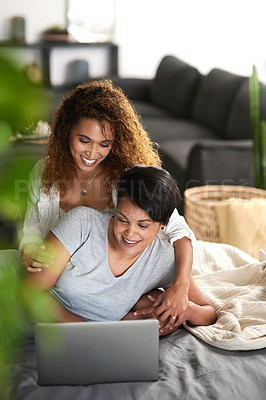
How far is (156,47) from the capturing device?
648cm

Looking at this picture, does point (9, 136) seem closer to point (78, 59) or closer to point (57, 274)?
point (57, 274)

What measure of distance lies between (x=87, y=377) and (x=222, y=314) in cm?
47

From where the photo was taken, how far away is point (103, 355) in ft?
4.35

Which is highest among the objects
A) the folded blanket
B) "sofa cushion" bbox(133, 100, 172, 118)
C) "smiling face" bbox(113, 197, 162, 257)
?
"smiling face" bbox(113, 197, 162, 257)

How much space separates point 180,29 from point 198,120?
235 cm

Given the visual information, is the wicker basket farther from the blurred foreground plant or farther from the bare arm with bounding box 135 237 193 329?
the blurred foreground plant

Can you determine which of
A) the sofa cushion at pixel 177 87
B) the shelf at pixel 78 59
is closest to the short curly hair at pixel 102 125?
the sofa cushion at pixel 177 87

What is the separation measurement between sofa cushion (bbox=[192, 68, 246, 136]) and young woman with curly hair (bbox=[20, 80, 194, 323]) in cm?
198

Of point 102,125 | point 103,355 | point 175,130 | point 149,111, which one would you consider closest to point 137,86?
point 149,111

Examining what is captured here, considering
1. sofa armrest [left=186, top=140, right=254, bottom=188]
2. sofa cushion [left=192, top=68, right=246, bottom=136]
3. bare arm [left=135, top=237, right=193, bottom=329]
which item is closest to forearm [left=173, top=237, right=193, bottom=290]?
bare arm [left=135, top=237, right=193, bottom=329]

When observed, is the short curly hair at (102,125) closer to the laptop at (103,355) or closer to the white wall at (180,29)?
the laptop at (103,355)

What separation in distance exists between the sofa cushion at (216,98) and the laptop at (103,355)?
8.83 feet

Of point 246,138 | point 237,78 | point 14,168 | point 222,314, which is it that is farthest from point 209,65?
point 14,168

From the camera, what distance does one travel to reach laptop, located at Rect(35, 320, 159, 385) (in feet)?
A: 4.22
